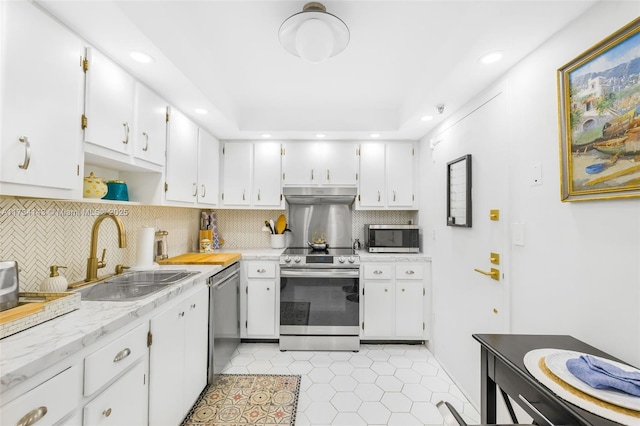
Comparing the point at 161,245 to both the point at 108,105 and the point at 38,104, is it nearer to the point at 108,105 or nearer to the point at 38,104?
the point at 108,105

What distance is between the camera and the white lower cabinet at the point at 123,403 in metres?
1.08

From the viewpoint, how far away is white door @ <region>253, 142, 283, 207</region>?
327cm

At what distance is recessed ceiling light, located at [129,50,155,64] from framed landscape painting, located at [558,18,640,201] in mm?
2141

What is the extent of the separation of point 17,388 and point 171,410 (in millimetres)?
1072

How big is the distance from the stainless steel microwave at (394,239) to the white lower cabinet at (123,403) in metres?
2.34

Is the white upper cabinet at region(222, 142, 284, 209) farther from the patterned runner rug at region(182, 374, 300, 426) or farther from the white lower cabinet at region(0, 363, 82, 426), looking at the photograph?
the white lower cabinet at region(0, 363, 82, 426)

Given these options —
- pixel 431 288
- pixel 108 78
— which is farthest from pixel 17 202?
pixel 431 288

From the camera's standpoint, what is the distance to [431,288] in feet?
9.61

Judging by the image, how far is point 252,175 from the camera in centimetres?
328

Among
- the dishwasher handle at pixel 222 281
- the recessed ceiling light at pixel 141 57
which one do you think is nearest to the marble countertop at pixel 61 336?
the dishwasher handle at pixel 222 281

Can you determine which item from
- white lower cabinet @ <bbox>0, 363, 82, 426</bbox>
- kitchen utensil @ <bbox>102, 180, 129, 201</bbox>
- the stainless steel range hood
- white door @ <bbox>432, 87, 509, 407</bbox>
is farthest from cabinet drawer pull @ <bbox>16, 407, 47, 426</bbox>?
the stainless steel range hood

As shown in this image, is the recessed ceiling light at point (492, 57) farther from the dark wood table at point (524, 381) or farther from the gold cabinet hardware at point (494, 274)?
the dark wood table at point (524, 381)

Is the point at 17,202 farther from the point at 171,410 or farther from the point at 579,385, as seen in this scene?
the point at 579,385

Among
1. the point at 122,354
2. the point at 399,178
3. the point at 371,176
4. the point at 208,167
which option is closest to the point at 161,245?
the point at 208,167
